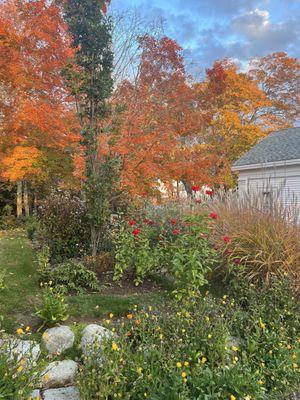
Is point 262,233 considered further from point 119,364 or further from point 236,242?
point 119,364

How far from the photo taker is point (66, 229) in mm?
5668

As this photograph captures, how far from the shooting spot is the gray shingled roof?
1108 centimetres

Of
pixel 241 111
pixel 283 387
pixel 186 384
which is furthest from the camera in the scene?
pixel 241 111

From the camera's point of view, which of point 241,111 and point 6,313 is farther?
point 241,111

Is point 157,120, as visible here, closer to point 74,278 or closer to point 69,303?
point 74,278

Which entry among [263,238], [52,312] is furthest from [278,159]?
[52,312]

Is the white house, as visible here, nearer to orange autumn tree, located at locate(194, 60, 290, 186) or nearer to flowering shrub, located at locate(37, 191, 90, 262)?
orange autumn tree, located at locate(194, 60, 290, 186)

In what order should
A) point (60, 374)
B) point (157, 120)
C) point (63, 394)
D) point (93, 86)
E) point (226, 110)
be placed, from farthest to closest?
point (226, 110) < point (157, 120) < point (93, 86) < point (60, 374) < point (63, 394)

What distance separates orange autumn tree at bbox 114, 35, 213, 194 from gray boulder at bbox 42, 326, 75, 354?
573 centimetres

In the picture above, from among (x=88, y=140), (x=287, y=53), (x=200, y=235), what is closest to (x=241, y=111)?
(x=287, y=53)

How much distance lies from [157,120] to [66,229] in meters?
6.14

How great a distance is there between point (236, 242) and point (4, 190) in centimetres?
1144

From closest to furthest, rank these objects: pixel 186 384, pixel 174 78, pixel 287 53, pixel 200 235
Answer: pixel 186 384 → pixel 200 235 → pixel 174 78 → pixel 287 53

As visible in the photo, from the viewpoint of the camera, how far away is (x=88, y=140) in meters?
4.89
